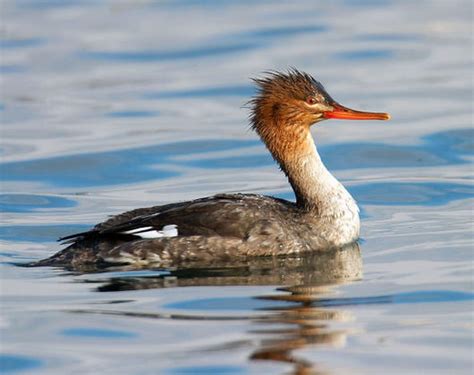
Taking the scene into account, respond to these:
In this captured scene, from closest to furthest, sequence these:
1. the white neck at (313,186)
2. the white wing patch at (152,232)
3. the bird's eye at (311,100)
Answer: the white wing patch at (152,232)
the white neck at (313,186)
the bird's eye at (311,100)

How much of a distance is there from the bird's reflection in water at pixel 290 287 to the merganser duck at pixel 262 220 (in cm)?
15

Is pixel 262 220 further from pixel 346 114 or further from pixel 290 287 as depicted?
pixel 346 114

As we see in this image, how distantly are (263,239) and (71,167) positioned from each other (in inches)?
198

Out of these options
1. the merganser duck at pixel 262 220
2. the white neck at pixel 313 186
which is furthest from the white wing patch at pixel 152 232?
the white neck at pixel 313 186

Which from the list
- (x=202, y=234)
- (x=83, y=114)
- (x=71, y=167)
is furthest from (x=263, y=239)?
(x=83, y=114)

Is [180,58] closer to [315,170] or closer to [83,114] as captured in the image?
[83,114]

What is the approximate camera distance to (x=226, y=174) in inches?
601

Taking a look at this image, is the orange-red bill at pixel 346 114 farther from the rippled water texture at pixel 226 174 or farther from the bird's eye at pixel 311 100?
the rippled water texture at pixel 226 174

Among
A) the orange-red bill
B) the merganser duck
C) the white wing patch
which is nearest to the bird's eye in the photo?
the merganser duck

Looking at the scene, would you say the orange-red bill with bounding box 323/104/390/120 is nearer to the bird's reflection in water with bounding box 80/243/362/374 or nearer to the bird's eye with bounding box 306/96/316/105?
the bird's eye with bounding box 306/96/316/105

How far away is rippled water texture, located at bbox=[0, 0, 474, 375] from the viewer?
8695 mm

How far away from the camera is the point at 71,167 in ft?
51.5

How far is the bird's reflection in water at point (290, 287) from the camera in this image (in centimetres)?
859

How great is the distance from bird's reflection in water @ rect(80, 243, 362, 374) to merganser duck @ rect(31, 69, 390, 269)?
15 cm
